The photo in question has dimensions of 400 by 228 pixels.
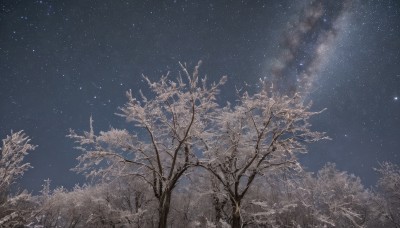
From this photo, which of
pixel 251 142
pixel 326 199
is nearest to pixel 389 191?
pixel 326 199

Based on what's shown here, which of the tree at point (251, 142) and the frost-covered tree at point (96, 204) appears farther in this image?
the frost-covered tree at point (96, 204)

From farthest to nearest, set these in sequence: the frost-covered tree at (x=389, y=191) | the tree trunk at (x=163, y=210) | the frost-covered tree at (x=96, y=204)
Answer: the frost-covered tree at (x=389, y=191) < the frost-covered tree at (x=96, y=204) < the tree trunk at (x=163, y=210)

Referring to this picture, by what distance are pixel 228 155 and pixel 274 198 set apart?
10.8m

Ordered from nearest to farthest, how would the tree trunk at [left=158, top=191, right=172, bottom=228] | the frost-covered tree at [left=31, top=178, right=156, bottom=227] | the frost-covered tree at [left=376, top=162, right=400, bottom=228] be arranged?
the tree trunk at [left=158, top=191, right=172, bottom=228] < the frost-covered tree at [left=31, top=178, right=156, bottom=227] < the frost-covered tree at [left=376, top=162, right=400, bottom=228]

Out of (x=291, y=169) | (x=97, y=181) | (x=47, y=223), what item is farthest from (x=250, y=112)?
(x=47, y=223)

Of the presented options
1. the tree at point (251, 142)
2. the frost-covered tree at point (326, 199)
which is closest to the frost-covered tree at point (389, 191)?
the frost-covered tree at point (326, 199)

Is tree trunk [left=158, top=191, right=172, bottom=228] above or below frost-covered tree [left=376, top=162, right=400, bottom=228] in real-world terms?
below

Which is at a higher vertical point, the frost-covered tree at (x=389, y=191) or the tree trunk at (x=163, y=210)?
the frost-covered tree at (x=389, y=191)

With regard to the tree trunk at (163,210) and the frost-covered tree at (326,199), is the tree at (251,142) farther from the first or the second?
the frost-covered tree at (326,199)

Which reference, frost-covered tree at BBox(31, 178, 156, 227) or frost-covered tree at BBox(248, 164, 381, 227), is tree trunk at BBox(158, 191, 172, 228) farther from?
frost-covered tree at BBox(248, 164, 381, 227)

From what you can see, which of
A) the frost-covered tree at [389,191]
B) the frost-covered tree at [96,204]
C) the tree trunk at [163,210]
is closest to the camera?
the tree trunk at [163,210]

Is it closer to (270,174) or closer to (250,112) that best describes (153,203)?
(270,174)

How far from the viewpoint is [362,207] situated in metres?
30.8

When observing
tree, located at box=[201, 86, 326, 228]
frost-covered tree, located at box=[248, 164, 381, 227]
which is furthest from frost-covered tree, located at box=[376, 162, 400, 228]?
tree, located at box=[201, 86, 326, 228]
